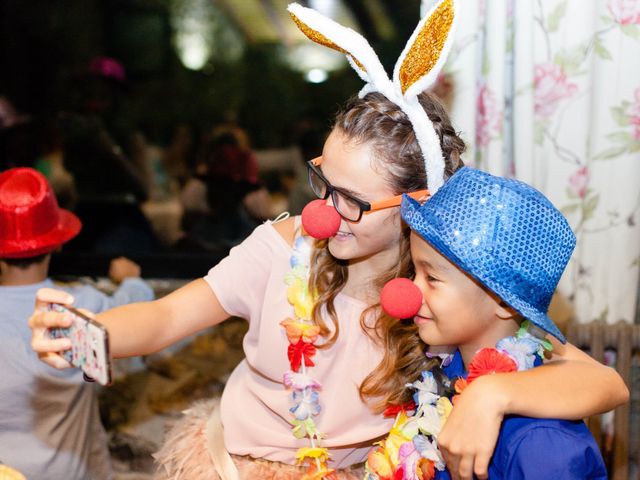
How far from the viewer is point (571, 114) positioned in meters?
1.54

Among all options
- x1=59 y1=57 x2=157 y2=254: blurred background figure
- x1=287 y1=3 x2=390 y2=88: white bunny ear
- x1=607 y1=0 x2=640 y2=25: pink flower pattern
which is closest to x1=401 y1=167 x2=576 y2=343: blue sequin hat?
x1=287 y1=3 x2=390 y2=88: white bunny ear

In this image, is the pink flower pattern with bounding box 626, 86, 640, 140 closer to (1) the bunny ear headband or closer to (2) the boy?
(1) the bunny ear headband

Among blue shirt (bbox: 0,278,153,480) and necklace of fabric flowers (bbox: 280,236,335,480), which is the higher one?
necklace of fabric flowers (bbox: 280,236,335,480)

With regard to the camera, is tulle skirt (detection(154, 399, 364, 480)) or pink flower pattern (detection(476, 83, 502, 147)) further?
→ pink flower pattern (detection(476, 83, 502, 147))

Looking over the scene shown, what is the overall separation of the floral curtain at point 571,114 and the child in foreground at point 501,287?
2.09 feet

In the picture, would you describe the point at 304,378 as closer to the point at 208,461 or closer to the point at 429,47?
the point at 208,461

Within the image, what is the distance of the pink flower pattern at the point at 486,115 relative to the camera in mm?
1559

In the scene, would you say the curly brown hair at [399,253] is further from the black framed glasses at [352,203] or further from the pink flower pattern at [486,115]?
the pink flower pattern at [486,115]

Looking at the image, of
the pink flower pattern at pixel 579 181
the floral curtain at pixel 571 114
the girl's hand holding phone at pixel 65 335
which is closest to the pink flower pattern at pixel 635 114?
the floral curtain at pixel 571 114

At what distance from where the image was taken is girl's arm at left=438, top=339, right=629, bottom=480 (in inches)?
34.4

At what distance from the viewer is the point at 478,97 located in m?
1.57

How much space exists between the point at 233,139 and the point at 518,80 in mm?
884

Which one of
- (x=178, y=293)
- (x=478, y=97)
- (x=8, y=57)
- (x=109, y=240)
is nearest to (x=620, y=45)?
(x=478, y=97)

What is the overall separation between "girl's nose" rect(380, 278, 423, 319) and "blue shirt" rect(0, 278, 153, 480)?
0.87 m
